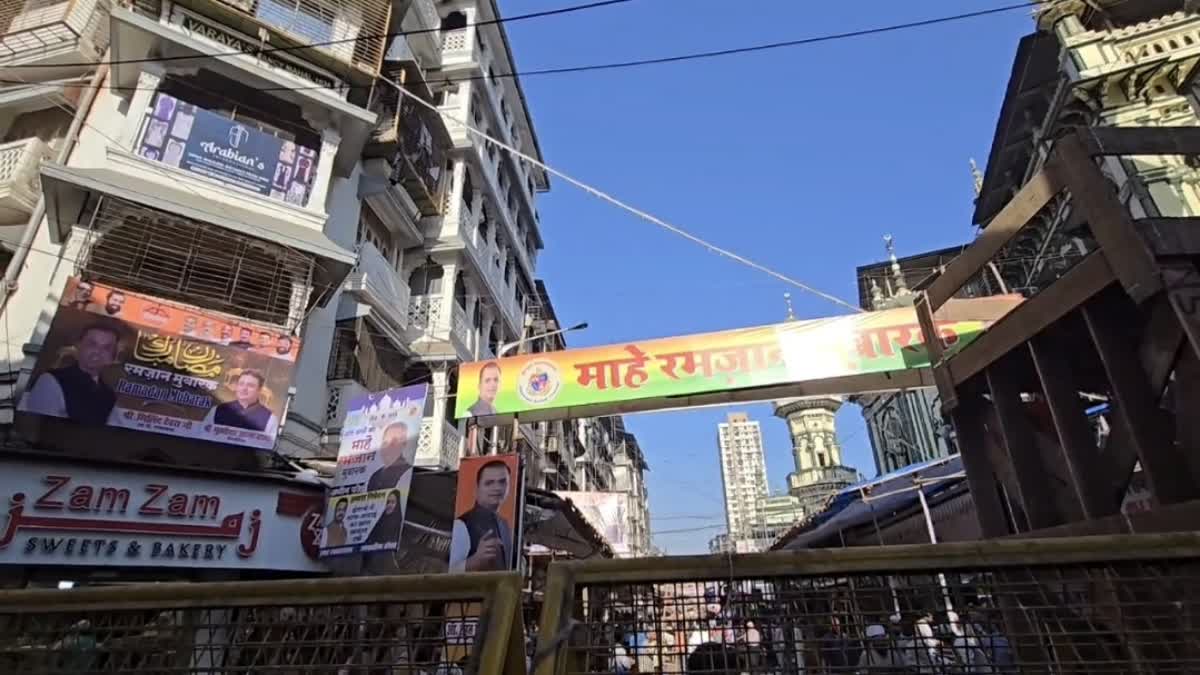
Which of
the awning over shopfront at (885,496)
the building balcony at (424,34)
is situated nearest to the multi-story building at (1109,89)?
the awning over shopfront at (885,496)

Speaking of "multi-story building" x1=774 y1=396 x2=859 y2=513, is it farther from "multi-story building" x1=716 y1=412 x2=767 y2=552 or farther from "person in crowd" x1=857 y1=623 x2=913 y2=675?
"person in crowd" x1=857 y1=623 x2=913 y2=675

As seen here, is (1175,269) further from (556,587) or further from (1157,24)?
(1157,24)

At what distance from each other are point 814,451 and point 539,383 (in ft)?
177

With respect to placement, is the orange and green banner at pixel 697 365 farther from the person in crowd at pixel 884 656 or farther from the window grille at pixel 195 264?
the person in crowd at pixel 884 656

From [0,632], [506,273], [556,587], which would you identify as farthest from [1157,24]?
[506,273]

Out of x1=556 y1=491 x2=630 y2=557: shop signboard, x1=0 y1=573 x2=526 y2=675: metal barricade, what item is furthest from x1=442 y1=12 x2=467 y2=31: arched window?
x1=0 y1=573 x2=526 y2=675: metal barricade

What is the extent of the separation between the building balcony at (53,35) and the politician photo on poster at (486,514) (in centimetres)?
1316

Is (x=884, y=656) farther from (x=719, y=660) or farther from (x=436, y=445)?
(x=436, y=445)

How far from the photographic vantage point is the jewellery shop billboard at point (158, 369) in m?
8.88

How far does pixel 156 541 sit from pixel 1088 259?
11.1 meters

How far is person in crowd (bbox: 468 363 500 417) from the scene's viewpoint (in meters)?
8.27

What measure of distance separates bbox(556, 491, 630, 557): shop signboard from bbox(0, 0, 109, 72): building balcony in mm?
15320

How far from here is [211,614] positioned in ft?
6.02

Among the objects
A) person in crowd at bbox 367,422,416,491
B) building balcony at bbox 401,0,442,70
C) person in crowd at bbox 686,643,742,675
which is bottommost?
person in crowd at bbox 686,643,742,675
